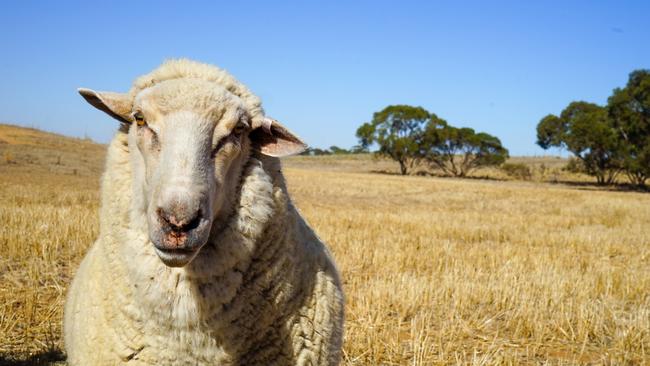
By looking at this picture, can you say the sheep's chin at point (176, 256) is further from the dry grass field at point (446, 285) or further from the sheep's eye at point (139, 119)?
the dry grass field at point (446, 285)

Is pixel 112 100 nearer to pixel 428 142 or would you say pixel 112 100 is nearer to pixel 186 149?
pixel 186 149

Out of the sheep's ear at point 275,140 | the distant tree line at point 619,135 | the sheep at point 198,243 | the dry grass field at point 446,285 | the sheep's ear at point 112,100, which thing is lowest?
the dry grass field at point 446,285

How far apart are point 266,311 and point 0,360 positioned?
267cm

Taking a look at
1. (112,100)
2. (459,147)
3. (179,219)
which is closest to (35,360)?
(112,100)

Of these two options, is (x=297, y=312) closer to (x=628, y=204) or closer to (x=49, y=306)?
(x=49, y=306)

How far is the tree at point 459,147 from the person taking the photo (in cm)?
4994

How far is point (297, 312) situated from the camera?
277cm

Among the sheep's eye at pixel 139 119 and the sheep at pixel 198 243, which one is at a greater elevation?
the sheep's eye at pixel 139 119

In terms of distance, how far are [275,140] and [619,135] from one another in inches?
1682

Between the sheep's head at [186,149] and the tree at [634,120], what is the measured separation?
3985 centimetres

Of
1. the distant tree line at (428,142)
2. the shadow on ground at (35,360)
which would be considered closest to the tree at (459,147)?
the distant tree line at (428,142)

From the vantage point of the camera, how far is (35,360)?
3.81 meters

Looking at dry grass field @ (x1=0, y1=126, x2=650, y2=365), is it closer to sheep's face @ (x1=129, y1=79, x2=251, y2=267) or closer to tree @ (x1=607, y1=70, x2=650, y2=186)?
sheep's face @ (x1=129, y1=79, x2=251, y2=267)

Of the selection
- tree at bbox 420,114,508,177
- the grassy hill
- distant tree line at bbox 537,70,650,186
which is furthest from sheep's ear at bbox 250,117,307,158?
tree at bbox 420,114,508,177
